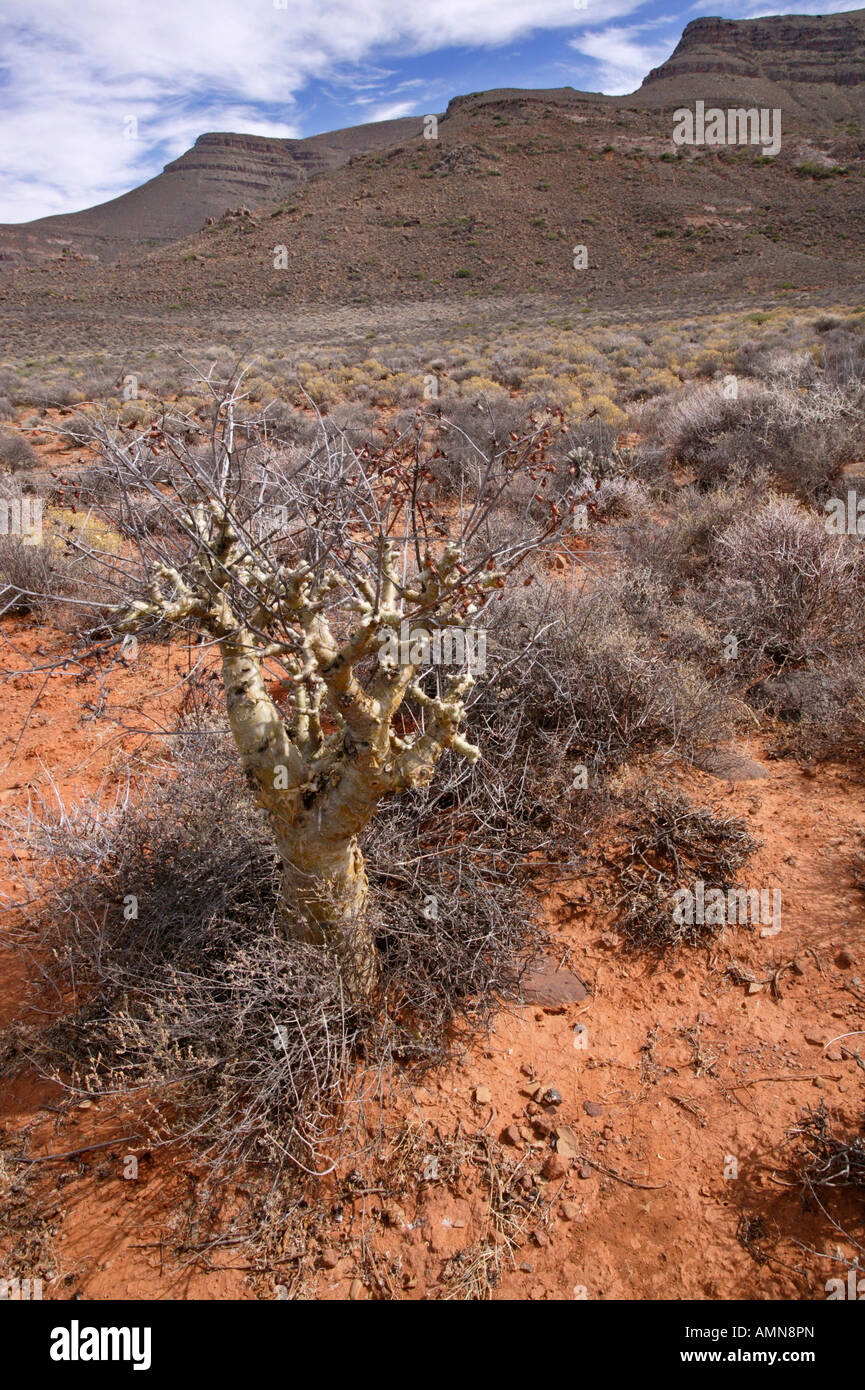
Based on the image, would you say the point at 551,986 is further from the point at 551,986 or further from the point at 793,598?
the point at 793,598

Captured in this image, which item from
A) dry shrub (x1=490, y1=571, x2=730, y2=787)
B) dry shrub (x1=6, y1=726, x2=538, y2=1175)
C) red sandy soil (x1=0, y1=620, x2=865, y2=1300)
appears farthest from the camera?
dry shrub (x1=490, y1=571, x2=730, y2=787)

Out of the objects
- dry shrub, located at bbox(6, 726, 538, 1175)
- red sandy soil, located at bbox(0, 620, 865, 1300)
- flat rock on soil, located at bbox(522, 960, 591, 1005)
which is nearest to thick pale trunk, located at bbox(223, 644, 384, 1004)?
dry shrub, located at bbox(6, 726, 538, 1175)

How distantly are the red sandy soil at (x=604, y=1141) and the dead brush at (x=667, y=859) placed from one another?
0.33 feet

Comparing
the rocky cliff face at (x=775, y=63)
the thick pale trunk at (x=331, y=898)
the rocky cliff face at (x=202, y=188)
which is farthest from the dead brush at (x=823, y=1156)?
the rocky cliff face at (x=202, y=188)

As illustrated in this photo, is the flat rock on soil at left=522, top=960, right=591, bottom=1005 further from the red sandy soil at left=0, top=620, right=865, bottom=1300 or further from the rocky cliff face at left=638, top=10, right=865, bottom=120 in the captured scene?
the rocky cliff face at left=638, top=10, right=865, bottom=120

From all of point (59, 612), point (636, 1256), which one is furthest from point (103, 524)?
point (636, 1256)

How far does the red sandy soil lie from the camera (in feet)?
7.15

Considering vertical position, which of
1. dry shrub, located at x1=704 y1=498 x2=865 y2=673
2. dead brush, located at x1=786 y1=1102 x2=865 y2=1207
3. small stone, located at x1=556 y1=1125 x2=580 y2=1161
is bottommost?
small stone, located at x1=556 y1=1125 x2=580 y2=1161

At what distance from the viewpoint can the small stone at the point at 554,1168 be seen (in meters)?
2.43

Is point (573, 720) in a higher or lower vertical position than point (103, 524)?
lower

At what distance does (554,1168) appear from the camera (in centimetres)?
244

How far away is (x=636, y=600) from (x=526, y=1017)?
3.33 metres

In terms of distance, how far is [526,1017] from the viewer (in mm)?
2943
